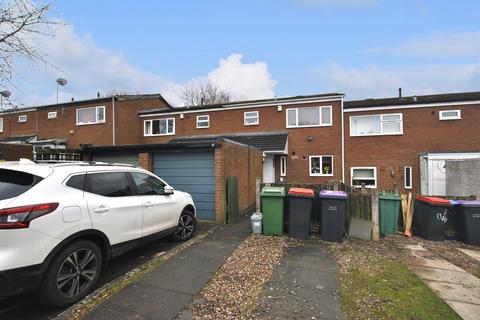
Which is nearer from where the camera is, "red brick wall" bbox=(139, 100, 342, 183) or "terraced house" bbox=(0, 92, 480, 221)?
"terraced house" bbox=(0, 92, 480, 221)

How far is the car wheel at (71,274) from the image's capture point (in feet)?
11.3

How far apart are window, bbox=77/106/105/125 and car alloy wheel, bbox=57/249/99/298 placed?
18272 mm

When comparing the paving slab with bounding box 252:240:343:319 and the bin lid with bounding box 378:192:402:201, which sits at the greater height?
the bin lid with bounding box 378:192:402:201

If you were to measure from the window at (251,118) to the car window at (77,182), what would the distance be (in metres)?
15.3

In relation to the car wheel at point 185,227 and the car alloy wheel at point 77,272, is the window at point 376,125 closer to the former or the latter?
the car wheel at point 185,227

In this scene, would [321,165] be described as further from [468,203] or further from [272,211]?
[272,211]

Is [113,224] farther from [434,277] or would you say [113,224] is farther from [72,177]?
[434,277]

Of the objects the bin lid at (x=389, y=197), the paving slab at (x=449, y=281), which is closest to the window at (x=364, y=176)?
the bin lid at (x=389, y=197)

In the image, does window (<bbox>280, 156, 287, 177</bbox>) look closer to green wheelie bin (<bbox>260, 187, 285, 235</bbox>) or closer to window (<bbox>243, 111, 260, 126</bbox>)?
window (<bbox>243, 111, 260, 126</bbox>)

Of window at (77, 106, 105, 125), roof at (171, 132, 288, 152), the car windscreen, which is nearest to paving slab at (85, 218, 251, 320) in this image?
the car windscreen

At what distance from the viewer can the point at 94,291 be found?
13.3 feet

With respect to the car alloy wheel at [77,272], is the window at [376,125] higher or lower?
higher

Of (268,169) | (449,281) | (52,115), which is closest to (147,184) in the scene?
(449,281)

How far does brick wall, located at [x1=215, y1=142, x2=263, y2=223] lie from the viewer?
26.8 ft
